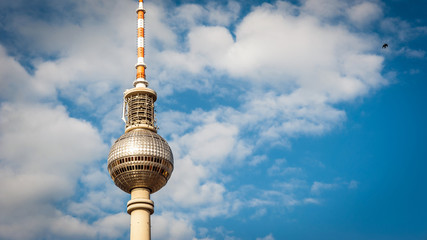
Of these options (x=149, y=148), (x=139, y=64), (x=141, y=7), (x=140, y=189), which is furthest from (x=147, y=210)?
(x=141, y=7)

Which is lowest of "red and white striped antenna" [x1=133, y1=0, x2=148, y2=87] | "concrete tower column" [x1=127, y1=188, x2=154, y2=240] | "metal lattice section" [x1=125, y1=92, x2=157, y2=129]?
"concrete tower column" [x1=127, y1=188, x2=154, y2=240]

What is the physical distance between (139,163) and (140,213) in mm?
12161

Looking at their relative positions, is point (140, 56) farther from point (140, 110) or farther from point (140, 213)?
point (140, 213)

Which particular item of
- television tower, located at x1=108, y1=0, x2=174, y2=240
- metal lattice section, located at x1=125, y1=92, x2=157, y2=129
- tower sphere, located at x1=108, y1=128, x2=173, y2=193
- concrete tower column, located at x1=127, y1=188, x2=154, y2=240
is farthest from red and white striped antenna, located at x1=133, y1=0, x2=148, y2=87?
concrete tower column, located at x1=127, y1=188, x2=154, y2=240

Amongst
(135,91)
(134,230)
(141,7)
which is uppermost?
(141,7)

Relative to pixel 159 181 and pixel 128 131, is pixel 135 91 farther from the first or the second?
pixel 159 181

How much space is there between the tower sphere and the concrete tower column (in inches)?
89.1

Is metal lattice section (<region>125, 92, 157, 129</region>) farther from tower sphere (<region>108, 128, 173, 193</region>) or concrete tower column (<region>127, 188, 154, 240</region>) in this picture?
concrete tower column (<region>127, 188, 154, 240</region>)

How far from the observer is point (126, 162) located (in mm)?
135625

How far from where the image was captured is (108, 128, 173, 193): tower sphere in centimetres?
13525

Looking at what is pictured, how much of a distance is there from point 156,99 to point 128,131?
14063 mm

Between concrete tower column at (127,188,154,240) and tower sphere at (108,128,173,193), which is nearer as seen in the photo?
concrete tower column at (127,188,154,240)

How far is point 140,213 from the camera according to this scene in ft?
A: 436

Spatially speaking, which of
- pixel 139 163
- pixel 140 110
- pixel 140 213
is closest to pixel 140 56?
pixel 140 110
